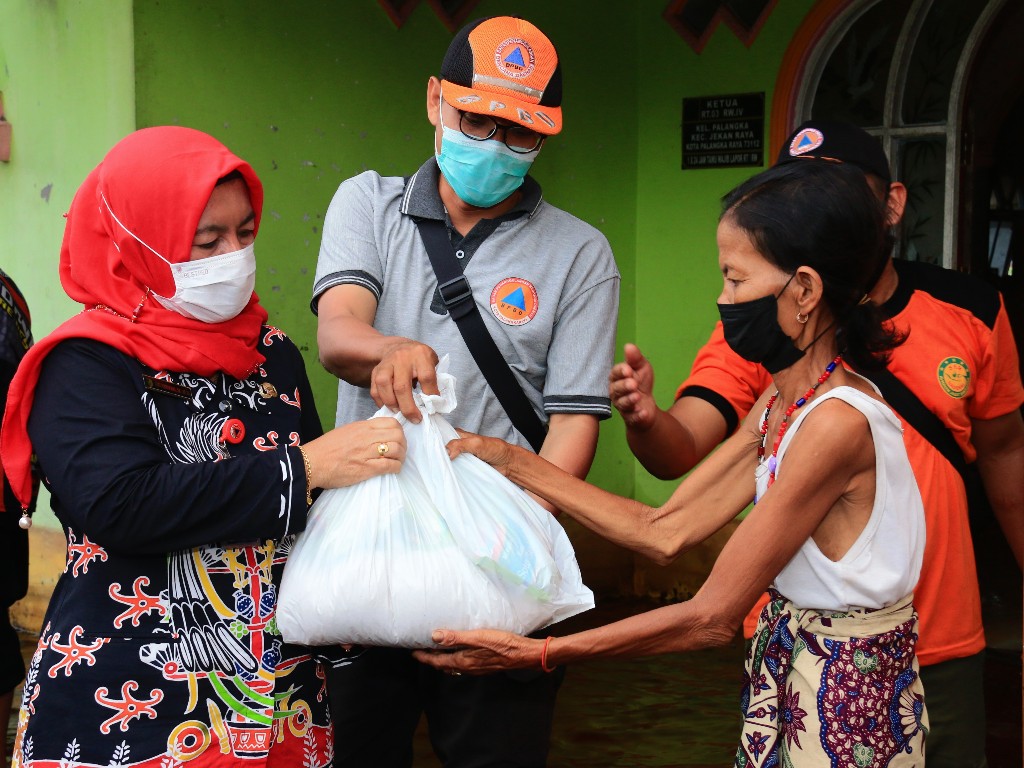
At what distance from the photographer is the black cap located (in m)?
2.39

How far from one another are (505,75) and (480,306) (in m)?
0.48

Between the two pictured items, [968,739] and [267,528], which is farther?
[968,739]

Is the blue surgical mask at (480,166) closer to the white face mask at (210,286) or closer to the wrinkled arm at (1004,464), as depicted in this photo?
the white face mask at (210,286)

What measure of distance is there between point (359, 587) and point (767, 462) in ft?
2.40

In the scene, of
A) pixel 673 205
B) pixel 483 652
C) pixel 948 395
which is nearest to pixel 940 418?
pixel 948 395

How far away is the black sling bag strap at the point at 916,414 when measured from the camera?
95.3 inches

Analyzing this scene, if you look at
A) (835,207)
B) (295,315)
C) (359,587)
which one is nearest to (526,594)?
(359,587)

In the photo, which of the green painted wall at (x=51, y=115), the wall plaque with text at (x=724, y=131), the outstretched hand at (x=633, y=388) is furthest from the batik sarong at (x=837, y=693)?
the wall plaque with text at (x=724, y=131)

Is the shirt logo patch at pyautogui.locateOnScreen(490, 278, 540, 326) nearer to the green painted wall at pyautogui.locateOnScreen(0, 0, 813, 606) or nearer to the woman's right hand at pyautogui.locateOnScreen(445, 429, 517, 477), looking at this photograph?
the woman's right hand at pyautogui.locateOnScreen(445, 429, 517, 477)

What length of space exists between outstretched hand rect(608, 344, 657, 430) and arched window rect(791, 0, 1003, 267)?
137 inches

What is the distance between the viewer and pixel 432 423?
85.7 inches

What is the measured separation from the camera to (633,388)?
236cm

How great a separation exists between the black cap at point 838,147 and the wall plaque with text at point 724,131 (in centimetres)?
323

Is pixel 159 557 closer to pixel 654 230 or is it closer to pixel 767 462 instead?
pixel 767 462
